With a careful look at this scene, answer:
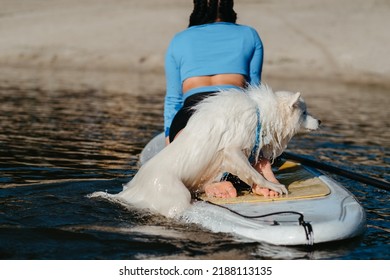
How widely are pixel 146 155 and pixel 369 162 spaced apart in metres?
3.65

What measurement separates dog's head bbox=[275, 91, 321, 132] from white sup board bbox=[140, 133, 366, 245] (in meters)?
0.63

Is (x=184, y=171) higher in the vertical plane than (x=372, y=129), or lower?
higher

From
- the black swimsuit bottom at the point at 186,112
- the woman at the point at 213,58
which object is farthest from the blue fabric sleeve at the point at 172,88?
the black swimsuit bottom at the point at 186,112

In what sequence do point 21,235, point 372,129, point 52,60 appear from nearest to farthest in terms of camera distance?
point 21,235 → point 372,129 → point 52,60

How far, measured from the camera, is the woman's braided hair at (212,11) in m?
6.98

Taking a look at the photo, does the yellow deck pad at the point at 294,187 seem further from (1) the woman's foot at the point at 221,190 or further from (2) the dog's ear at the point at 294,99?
(2) the dog's ear at the point at 294,99

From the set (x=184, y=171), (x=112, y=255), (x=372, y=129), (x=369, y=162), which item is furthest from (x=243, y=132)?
(x=372, y=129)

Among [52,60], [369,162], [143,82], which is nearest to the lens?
[369,162]

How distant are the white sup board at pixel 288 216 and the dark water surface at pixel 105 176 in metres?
0.09

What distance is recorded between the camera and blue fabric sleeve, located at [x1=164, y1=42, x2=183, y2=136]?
7.12 m

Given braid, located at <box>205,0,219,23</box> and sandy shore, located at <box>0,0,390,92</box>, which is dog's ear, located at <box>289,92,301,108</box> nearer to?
braid, located at <box>205,0,219,23</box>

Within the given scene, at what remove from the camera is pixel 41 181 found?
8.16 meters

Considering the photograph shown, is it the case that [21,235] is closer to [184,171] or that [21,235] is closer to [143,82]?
[184,171]

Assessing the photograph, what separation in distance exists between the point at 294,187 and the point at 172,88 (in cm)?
163
